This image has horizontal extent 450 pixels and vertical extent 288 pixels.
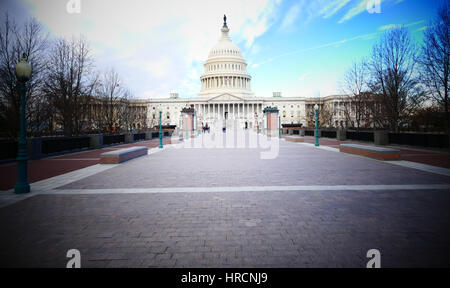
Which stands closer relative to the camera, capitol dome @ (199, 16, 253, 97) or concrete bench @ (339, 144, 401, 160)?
concrete bench @ (339, 144, 401, 160)

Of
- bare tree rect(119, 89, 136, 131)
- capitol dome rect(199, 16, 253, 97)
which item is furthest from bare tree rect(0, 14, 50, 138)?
capitol dome rect(199, 16, 253, 97)

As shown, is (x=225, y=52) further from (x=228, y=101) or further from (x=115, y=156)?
(x=115, y=156)

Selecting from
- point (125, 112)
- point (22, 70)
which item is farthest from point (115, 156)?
point (125, 112)

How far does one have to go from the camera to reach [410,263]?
3672mm

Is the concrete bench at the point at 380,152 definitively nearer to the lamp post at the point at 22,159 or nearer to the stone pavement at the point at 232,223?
the stone pavement at the point at 232,223

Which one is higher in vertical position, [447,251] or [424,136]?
[424,136]

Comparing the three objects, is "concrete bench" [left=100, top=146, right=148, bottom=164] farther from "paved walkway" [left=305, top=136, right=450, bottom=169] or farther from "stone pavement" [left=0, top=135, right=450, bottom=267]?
"paved walkway" [left=305, top=136, right=450, bottom=169]

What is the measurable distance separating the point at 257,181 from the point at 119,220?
493 cm

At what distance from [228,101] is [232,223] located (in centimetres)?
11767

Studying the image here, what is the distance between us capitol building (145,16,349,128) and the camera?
121438 mm

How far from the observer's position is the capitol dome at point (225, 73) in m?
128
